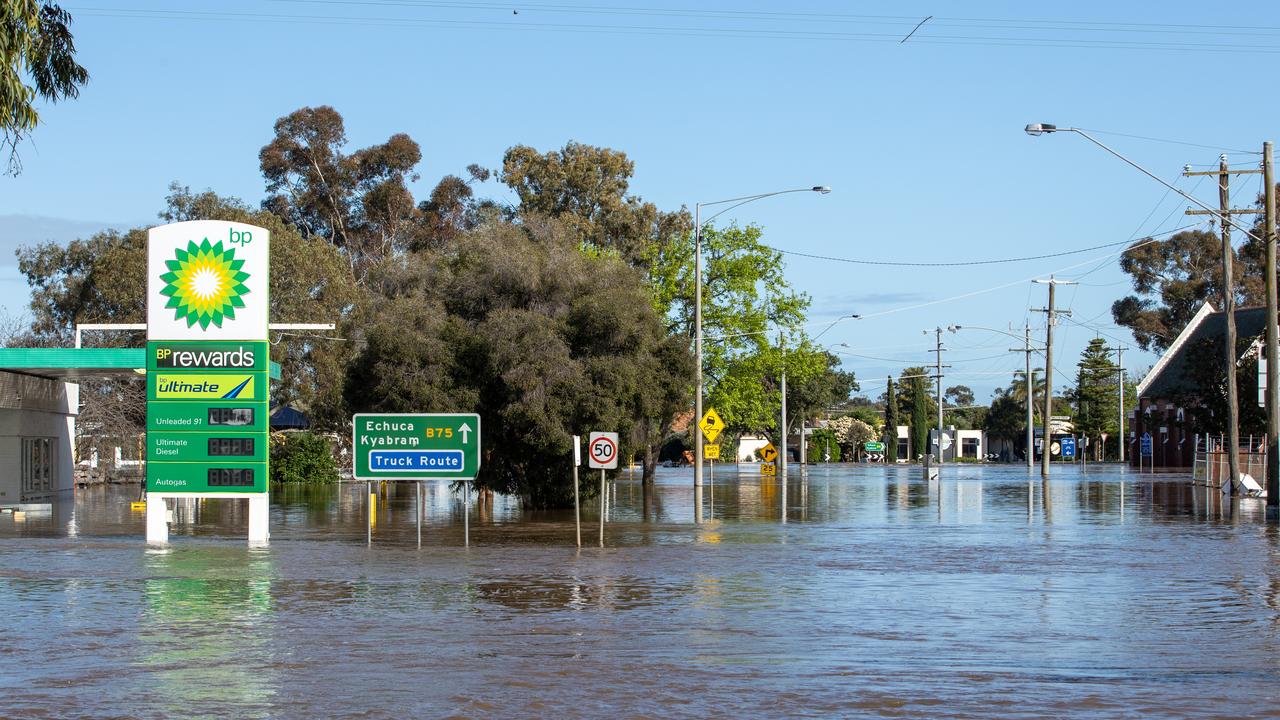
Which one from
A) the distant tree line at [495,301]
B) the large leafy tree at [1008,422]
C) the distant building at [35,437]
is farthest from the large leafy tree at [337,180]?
the large leafy tree at [1008,422]

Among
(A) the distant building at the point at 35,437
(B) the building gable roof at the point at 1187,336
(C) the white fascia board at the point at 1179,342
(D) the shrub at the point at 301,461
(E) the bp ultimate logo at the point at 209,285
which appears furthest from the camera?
(C) the white fascia board at the point at 1179,342

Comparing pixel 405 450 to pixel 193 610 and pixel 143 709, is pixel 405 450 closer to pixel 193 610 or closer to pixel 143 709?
pixel 193 610

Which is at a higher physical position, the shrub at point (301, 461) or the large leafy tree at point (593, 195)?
the large leafy tree at point (593, 195)

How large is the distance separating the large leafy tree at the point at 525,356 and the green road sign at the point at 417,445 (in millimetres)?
8420

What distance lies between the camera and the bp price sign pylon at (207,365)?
26.5 metres

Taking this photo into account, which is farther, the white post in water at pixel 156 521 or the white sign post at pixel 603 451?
the white post in water at pixel 156 521

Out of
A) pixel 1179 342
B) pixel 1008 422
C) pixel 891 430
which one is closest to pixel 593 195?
pixel 1179 342

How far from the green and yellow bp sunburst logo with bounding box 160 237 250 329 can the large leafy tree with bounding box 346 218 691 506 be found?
9.05 metres

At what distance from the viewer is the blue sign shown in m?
26.1

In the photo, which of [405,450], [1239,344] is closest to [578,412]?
[405,450]

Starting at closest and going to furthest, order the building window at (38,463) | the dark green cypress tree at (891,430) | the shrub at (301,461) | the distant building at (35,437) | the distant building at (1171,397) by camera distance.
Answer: the distant building at (35,437) → the building window at (38,463) → the shrub at (301,461) → the distant building at (1171,397) → the dark green cypress tree at (891,430)

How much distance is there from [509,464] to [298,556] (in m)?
14.0

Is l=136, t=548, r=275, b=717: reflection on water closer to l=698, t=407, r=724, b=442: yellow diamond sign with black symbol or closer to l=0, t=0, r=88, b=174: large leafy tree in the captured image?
l=0, t=0, r=88, b=174: large leafy tree

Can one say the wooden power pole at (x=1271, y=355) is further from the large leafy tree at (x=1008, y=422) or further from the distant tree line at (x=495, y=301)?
the large leafy tree at (x=1008, y=422)
